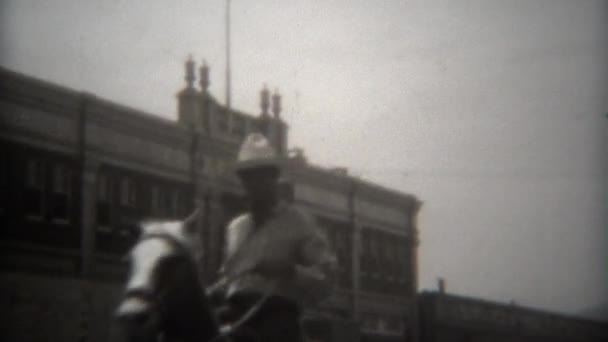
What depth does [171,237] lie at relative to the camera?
496 cm

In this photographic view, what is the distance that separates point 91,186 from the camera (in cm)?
2942

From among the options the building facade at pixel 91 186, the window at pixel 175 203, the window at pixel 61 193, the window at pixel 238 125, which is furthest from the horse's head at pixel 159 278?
the window at pixel 238 125

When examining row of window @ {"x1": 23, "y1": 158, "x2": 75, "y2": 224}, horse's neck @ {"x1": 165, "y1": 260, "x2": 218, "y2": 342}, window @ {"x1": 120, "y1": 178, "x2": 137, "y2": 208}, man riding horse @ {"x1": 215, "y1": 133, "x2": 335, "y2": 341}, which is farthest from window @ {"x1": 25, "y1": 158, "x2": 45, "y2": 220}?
horse's neck @ {"x1": 165, "y1": 260, "x2": 218, "y2": 342}

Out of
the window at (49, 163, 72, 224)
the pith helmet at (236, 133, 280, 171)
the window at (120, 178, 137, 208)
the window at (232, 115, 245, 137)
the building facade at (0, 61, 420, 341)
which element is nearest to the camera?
the pith helmet at (236, 133, 280, 171)

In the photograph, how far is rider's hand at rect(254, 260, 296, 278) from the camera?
19.5ft

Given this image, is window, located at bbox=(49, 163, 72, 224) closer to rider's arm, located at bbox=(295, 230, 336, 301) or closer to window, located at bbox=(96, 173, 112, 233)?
window, located at bbox=(96, 173, 112, 233)

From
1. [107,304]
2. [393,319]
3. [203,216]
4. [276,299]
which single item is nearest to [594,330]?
[393,319]

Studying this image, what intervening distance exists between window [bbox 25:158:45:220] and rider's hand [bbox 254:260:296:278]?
22.8 meters

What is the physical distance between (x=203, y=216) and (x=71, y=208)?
18.2 feet

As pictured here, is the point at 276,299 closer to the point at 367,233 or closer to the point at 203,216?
the point at 203,216

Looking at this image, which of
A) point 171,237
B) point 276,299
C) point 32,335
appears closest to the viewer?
point 171,237

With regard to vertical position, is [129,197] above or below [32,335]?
above

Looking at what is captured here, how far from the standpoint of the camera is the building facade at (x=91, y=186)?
2733cm

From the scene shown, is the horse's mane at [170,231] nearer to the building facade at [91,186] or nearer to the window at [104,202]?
the building facade at [91,186]
